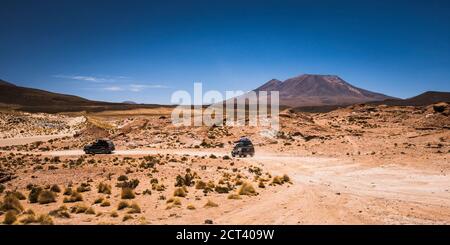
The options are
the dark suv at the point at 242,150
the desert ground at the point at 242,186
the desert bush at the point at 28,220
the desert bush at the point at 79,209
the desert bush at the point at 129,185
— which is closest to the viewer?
the desert bush at the point at 28,220

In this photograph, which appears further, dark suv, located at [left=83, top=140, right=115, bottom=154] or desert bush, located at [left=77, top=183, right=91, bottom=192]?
dark suv, located at [left=83, top=140, right=115, bottom=154]

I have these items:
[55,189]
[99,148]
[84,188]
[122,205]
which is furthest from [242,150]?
[122,205]

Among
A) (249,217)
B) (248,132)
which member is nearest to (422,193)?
(249,217)

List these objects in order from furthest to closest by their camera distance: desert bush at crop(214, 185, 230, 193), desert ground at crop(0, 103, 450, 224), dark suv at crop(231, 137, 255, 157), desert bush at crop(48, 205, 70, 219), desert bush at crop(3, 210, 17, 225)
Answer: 1. dark suv at crop(231, 137, 255, 157)
2. desert bush at crop(214, 185, 230, 193)
3. desert ground at crop(0, 103, 450, 224)
4. desert bush at crop(48, 205, 70, 219)
5. desert bush at crop(3, 210, 17, 225)

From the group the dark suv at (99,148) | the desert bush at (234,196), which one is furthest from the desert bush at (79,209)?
the dark suv at (99,148)

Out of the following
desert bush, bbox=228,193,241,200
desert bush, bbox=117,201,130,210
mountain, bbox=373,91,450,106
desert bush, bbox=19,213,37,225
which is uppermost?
mountain, bbox=373,91,450,106

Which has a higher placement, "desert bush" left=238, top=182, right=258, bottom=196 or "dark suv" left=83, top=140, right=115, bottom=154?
"dark suv" left=83, top=140, right=115, bottom=154

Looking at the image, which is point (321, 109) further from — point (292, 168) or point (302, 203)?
point (302, 203)

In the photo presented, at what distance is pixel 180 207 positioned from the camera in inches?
669

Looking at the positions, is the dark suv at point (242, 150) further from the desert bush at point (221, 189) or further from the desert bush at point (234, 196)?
the desert bush at point (234, 196)

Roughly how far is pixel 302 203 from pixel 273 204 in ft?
4.64

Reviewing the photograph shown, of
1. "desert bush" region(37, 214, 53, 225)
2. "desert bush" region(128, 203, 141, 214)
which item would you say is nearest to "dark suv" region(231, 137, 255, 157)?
"desert bush" region(128, 203, 141, 214)

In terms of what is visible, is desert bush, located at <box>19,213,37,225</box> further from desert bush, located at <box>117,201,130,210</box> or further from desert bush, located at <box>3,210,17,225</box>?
desert bush, located at <box>117,201,130,210</box>

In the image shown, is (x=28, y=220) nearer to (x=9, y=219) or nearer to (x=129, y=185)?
(x=9, y=219)
